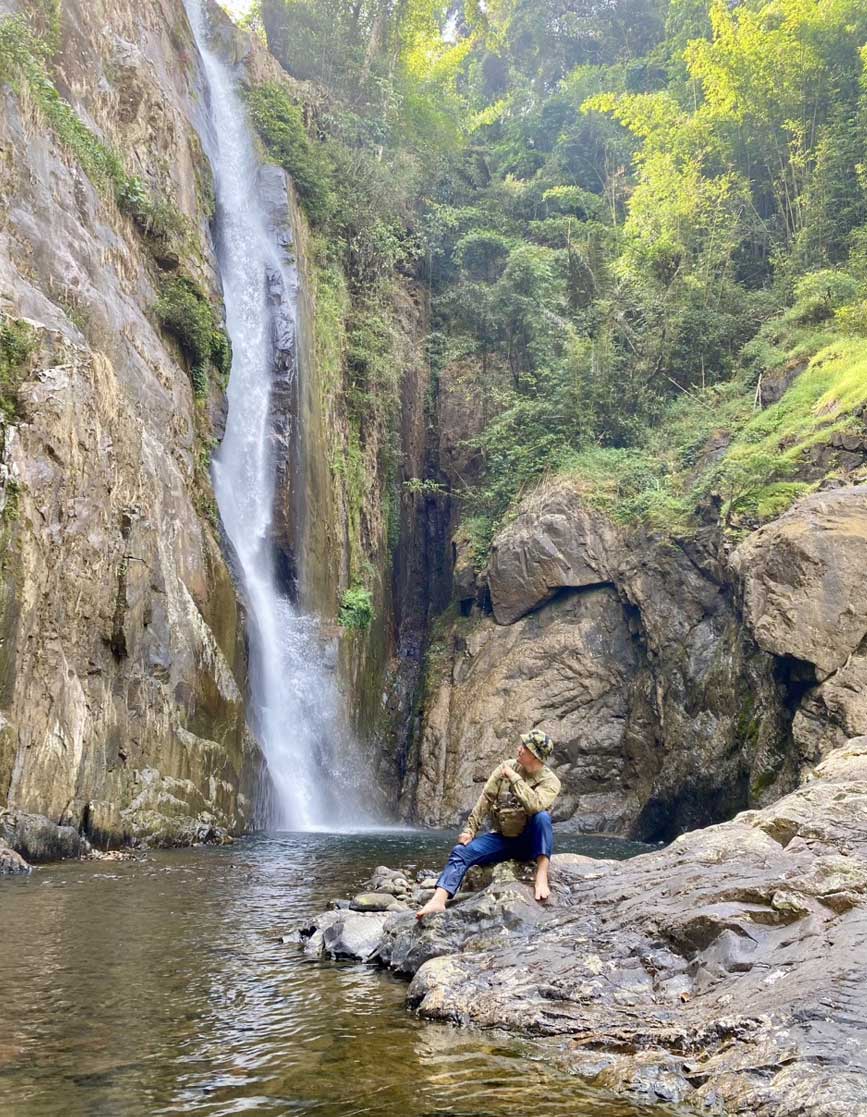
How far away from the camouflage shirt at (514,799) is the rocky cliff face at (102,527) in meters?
6.04

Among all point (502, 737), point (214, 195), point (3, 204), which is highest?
point (214, 195)

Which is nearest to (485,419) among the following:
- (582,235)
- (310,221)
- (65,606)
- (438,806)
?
(310,221)

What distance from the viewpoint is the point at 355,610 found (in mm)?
21547

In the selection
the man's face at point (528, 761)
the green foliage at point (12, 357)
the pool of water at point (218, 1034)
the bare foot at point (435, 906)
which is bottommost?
the pool of water at point (218, 1034)

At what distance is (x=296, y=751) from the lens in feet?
58.0

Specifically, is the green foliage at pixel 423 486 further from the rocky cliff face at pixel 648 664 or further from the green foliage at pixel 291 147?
the green foliage at pixel 291 147

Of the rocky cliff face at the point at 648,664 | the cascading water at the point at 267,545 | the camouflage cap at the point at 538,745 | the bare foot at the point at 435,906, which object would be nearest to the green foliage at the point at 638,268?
the rocky cliff face at the point at 648,664

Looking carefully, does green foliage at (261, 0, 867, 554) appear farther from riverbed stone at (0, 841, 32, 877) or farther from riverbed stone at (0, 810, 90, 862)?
riverbed stone at (0, 841, 32, 877)

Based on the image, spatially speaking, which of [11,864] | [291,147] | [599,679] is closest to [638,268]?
[291,147]

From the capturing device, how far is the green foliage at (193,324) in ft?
54.9

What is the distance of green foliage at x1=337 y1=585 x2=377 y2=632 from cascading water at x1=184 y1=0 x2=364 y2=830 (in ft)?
5.87

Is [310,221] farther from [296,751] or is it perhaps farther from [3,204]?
[296,751]

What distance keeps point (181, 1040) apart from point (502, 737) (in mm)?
17210

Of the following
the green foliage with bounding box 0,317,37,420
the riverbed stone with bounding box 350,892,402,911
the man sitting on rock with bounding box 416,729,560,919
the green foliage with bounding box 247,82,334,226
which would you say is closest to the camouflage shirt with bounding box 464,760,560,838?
the man sitting on rock with bounding box 416,729,560,919
